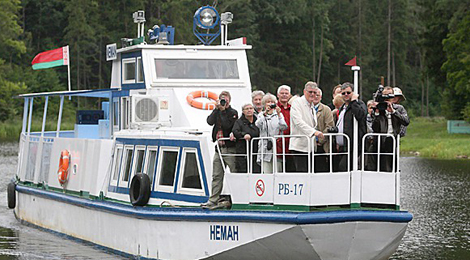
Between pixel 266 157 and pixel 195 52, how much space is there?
167 inches

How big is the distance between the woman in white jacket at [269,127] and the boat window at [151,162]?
213cm

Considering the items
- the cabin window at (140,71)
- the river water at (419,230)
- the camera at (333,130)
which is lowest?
the river water at (419,230)

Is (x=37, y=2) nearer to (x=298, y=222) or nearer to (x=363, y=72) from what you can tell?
(x=363, y=72)

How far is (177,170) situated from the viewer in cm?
1341

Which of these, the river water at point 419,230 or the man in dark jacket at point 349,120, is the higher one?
the man in dark jacket at point 349,120

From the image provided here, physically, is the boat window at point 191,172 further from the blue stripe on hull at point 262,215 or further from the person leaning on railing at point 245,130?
the person leaning on railing at point 245,130

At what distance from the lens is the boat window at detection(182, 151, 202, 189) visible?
13.3m

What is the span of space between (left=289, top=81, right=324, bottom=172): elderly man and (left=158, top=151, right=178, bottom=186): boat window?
→ 2226 mm

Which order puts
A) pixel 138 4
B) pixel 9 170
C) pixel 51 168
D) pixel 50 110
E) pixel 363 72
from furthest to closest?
1. pixel 363 72
2. pixel 138 4
3. pixel 50 110
4. pixel 9 170
5. pixel 51 168

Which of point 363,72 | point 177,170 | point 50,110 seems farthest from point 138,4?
point 177,170

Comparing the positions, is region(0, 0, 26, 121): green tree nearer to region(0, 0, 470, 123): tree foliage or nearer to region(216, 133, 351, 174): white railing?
region(0, 0, 470, 123): tree foliage

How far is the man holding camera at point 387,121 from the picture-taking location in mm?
12000

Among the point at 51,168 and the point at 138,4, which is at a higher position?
the point at 138,4

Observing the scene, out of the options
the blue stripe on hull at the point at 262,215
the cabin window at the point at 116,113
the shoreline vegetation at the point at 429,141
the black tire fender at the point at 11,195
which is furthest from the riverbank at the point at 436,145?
the blue stripe on hull at the point at 262,215
